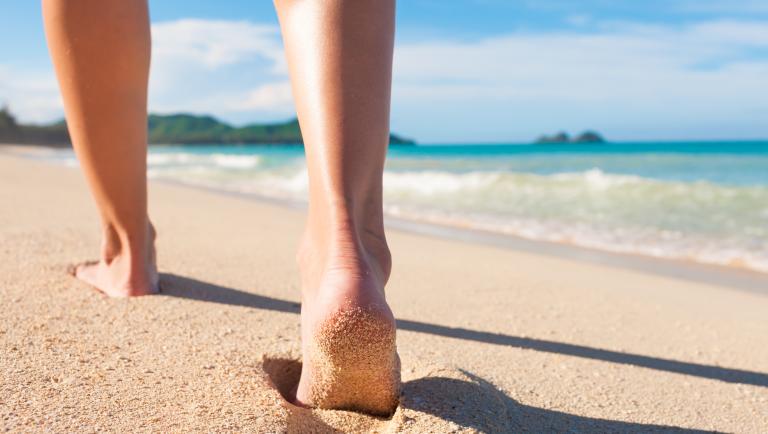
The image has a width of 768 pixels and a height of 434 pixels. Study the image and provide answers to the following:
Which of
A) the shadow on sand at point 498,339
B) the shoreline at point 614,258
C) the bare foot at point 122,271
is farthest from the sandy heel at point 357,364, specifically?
the shoreline at point 614,258

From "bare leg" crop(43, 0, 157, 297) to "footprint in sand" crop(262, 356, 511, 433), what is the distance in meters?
0.67

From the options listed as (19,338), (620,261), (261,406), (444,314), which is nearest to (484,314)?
(444,314)

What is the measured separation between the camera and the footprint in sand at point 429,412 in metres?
0.98

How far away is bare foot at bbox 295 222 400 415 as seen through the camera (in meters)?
0.92

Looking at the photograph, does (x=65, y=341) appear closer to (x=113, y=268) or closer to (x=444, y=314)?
(x=113, y=268)

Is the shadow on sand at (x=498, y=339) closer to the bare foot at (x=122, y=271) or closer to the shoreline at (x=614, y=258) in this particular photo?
the bare foot at (x=122, y=271)

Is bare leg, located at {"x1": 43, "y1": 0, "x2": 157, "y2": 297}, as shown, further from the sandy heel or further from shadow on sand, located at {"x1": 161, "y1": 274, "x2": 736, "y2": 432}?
the sandy heel

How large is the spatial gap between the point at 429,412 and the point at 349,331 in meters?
0.20

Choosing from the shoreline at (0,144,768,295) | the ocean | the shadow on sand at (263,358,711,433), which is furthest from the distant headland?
the shadow on sand at (263,358,711,433)

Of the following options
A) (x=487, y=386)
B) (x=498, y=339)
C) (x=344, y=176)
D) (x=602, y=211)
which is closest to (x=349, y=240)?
(x=344, y=176)

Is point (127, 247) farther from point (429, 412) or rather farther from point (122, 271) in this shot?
point (429, 412)

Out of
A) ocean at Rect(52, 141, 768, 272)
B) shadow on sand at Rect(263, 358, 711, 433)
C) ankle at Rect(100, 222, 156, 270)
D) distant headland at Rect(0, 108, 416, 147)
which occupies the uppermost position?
ankle at Rect(100, 222, 156, 270)

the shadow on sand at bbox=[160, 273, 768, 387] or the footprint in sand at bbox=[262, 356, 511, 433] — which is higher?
the footprint in sand at bbox=[262, 356, 511, 433]

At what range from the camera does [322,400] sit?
1.01 meters
